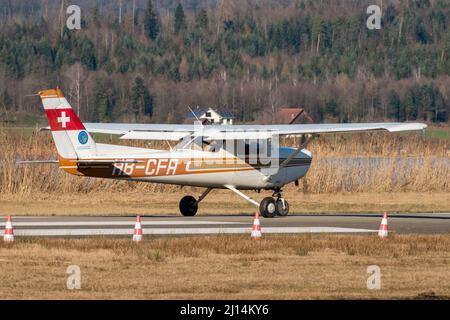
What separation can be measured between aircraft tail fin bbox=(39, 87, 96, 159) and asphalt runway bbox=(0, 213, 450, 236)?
171cm

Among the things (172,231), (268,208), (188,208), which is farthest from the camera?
(188,208)

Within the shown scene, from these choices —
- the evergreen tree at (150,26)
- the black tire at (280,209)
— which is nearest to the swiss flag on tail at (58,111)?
the black tire at (280,209)

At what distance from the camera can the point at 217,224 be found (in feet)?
87.9

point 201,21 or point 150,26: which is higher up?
point 201,21

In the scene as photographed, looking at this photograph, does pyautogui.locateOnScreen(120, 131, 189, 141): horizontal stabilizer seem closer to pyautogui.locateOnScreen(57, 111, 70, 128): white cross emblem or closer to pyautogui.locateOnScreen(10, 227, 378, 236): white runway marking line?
pyautogui.locateOnScreen(57, 111, 70, 128): white cross emblem

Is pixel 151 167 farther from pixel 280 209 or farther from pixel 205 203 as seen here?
pixel 205 203

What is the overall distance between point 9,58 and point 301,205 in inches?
4098

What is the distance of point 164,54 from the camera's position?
15100cm

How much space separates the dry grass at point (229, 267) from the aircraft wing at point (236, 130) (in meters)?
5.10

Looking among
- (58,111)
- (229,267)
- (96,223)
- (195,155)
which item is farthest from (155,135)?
(229,267)

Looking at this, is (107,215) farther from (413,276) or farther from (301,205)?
(413,276)

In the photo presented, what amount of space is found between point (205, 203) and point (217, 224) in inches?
350

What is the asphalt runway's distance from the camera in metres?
24.7

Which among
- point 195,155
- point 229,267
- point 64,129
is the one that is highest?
point 64,129
